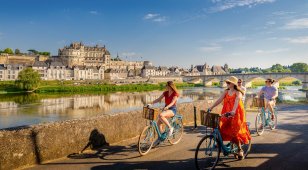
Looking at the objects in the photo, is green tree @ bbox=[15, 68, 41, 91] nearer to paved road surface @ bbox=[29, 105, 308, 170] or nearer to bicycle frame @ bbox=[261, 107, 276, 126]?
bicycle frame @ bbox=[261, 107, 276, 126]

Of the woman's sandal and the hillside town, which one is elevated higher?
the hillside town

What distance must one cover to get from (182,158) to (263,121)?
448 centimetres

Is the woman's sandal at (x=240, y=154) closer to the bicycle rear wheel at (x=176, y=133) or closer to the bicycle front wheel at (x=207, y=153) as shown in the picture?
the bicycle front wheel at (x=207, y=153)

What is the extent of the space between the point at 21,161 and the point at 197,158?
3.60 meters

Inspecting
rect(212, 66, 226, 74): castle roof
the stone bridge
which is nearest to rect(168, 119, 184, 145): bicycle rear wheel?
the stone bridge

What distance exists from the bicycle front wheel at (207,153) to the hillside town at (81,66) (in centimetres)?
11236

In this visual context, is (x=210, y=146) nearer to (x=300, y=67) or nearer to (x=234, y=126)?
(x=234, y=126)

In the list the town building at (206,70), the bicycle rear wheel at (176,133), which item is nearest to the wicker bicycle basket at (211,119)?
the bicycle rear wheel at (176,133)

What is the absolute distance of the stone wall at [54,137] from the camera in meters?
6.12

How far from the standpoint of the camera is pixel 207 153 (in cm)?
639

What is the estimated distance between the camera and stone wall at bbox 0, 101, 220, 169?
241 inches

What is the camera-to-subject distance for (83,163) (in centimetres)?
669

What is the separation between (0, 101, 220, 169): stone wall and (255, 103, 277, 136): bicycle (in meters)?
4.20

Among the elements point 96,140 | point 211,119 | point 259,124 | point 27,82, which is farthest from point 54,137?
point 27,82
